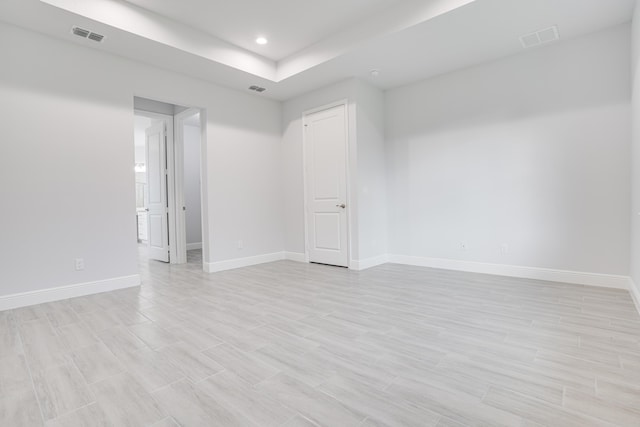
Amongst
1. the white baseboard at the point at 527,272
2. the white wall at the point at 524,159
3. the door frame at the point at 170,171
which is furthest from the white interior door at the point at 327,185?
the door frame at the point at 170,171

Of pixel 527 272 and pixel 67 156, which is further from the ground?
pixel 67 156

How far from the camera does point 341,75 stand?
15.3 ft

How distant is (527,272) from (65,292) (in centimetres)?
529

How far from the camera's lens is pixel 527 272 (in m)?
3.98

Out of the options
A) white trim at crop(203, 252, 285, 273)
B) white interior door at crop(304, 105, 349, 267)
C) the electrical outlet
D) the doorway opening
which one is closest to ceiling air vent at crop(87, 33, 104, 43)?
the doorway opening

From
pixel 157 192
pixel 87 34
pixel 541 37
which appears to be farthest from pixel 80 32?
pixel 541 37

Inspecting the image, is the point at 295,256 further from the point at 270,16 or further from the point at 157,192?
the point at 270,16

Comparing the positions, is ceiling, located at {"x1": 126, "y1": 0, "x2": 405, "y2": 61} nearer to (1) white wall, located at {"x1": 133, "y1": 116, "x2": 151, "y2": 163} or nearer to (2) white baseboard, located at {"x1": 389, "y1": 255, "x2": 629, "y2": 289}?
(2) white baseboard, located at {"x1": 389, "y1": 255, "x2": 629, "y2": 289}

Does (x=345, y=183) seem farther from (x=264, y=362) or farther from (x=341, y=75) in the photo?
(x=264, y=362)

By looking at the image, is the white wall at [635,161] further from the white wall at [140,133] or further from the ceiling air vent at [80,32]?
the white wall at [140,133]

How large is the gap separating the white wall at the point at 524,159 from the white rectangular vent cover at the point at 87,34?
3.95 meters

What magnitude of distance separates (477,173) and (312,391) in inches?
148

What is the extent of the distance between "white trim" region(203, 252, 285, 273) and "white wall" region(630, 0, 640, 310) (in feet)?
15.0

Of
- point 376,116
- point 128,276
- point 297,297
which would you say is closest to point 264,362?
point 297,297
